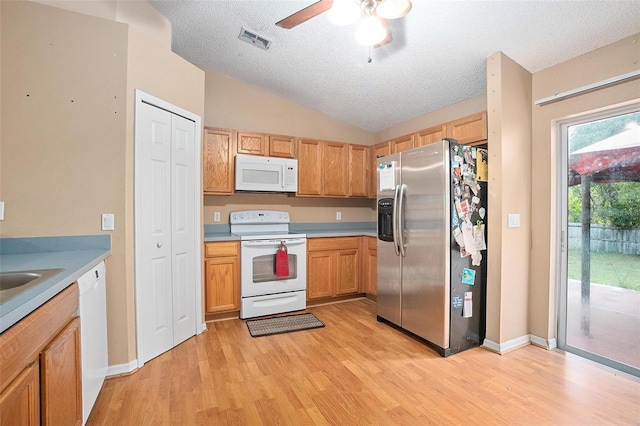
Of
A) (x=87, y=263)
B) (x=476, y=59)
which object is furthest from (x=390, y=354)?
(x=476, y=59)

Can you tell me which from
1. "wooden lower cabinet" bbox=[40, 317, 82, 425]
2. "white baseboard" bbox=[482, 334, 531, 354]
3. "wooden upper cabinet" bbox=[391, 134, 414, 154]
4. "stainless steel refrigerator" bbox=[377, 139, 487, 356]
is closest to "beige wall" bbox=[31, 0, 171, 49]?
"wooden lower cabinet" bbox=[40, 317, 82, 425]

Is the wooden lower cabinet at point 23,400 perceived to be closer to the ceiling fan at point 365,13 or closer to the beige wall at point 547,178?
the ceiling fan at point 365,13

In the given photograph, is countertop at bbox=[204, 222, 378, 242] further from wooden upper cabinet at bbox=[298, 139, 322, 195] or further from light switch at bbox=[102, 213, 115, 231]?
light switch at bbox=[102, 213, 115, 231]

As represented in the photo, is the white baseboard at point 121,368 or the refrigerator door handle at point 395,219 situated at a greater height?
the refrigerator door handle at point 395,219

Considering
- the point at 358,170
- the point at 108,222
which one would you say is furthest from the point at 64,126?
the point at 358,170

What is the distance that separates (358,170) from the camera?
13.6ft

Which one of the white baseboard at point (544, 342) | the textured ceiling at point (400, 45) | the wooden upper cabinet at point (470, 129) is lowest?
the white baseboard at point (544, 342)

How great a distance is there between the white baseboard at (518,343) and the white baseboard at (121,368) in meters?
2.84

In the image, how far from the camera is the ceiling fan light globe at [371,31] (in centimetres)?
169

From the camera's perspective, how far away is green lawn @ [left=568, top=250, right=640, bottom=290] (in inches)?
84.2

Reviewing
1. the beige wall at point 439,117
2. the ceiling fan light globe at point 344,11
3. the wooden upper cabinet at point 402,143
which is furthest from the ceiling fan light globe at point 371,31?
the wooden upper cabinet at point 402,143

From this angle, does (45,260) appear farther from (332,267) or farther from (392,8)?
(332,267)

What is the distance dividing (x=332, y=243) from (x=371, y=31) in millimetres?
2406

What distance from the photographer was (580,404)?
1.76 m
